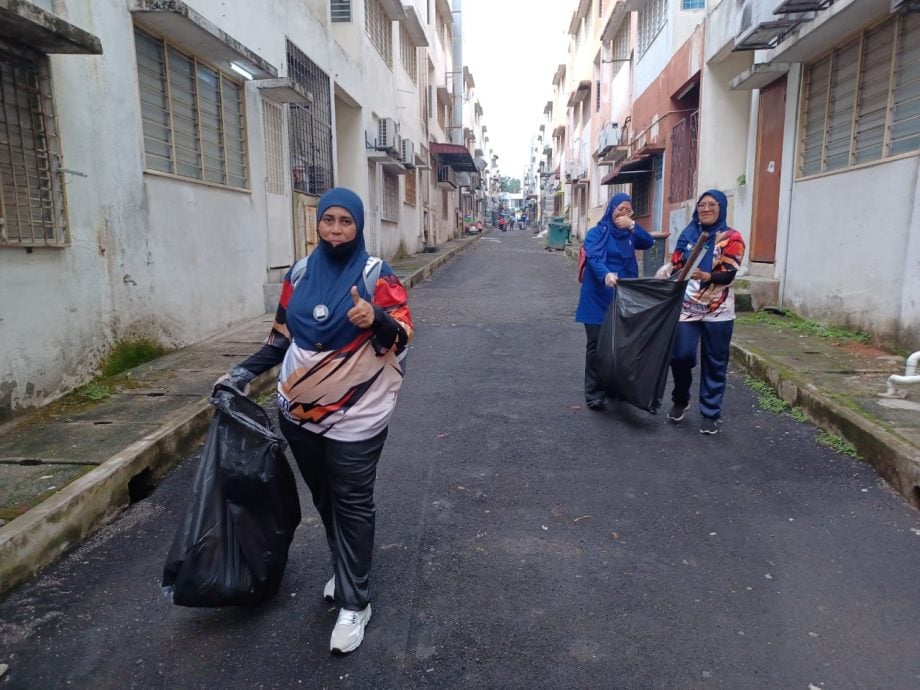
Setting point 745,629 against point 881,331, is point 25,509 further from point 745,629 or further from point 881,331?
point 881,331

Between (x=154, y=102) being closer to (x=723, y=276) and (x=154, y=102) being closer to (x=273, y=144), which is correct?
(x=273, y=144)

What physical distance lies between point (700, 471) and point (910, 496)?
1.08 meters

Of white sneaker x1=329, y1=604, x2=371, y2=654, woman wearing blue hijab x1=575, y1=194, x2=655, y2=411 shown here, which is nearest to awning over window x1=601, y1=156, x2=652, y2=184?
woman wearing blue hijab x1=575, y1=194, x2=655, y2=411

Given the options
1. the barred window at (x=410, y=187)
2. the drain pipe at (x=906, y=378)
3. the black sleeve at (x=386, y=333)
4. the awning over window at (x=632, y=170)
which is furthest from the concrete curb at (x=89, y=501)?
the barred window at (x=410, y=187)

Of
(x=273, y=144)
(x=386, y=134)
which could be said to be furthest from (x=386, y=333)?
(x=386, y=134)

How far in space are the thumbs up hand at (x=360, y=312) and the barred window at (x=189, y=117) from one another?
17.2 ft

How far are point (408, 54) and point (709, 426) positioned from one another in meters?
19.9

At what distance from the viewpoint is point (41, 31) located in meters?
4.34

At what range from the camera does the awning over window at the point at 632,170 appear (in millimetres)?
17375

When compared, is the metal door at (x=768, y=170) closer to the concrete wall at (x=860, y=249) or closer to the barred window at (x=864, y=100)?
the barred window at (x=864, y=100)

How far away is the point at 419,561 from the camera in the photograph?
306 centimetres

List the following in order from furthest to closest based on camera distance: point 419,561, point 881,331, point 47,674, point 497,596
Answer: point 881,331 < point 419,561 < point 497,596 < point 47,674

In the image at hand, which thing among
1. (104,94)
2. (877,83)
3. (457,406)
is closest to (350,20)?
(104,94)

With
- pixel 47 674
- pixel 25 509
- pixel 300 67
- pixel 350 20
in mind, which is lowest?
pixel 47 674
